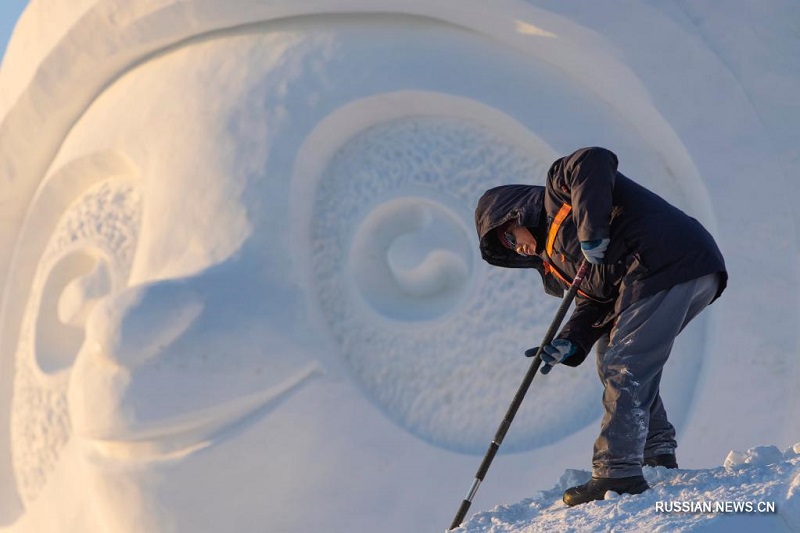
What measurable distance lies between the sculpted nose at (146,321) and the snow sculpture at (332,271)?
1 cm

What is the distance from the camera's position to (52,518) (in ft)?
21.7

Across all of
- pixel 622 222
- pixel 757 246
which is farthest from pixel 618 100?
pixel 622 222

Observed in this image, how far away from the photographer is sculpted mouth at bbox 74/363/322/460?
5777 mm

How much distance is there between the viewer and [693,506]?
9.51 ft

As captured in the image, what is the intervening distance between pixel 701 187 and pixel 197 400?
108 inches

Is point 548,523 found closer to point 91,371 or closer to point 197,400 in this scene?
point 197,400

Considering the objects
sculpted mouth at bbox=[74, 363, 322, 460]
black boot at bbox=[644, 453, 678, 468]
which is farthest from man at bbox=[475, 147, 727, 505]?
sculpted mouth at bbox=[74, 363, 322, 460]

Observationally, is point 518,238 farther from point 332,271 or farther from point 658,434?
point 332,271

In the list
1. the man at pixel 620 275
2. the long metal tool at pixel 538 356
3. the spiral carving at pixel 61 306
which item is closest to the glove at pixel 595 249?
the man at pixel 620 275

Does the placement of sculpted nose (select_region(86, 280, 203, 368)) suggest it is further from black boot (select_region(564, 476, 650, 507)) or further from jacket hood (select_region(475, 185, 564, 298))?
black boot (select_region(564, 476, 650, 507))

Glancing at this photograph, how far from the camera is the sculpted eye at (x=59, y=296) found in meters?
6.53

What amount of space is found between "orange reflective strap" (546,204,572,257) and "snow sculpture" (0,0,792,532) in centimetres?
225

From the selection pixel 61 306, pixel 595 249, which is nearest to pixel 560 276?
pixel 595 249

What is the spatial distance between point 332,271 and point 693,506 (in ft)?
10.9
